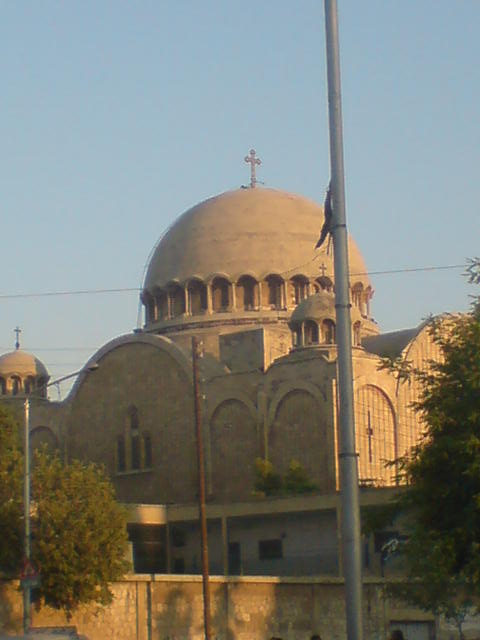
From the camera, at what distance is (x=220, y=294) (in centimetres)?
6003

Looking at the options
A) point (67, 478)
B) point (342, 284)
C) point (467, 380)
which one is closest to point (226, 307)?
point (67, 478)

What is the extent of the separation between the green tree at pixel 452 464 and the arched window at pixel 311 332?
2971cm

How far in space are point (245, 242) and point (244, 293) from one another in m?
2.39

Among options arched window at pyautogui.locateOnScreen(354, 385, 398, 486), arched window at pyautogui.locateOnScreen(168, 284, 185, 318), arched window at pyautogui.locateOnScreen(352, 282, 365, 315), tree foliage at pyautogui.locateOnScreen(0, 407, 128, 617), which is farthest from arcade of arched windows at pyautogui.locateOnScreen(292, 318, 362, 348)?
tree foliage at pyautogui.locateOnScreen(0, 407, 128, 617)

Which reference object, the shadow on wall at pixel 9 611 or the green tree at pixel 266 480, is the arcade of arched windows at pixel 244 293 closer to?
the green tree at pixel 266 480

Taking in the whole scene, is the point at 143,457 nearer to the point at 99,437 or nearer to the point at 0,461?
the point at 99,437

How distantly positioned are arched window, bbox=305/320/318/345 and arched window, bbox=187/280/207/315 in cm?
954

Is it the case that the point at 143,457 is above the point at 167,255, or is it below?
below

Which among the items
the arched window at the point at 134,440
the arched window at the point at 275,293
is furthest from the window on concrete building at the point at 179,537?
the arched window at the point at 275,293

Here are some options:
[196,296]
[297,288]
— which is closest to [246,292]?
[297,288]

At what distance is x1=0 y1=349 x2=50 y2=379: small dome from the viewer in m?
64.6

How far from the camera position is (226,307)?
59.5 metres

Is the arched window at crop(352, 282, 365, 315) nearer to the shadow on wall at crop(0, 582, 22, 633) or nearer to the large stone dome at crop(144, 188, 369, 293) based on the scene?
the large stone dome at crop(144, 188, 369, 293)

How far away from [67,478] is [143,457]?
64.1ft
